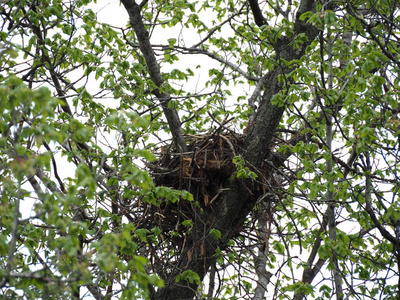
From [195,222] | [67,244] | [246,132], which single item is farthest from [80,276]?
[246,132]

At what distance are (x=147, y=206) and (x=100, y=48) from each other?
6.76ft

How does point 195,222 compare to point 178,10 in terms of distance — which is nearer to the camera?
point 195,222

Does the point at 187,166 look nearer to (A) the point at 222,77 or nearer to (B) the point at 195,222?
(B) the point at 195,222

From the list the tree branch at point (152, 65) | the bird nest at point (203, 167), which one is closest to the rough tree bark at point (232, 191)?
the tree branch at point (152, 65)

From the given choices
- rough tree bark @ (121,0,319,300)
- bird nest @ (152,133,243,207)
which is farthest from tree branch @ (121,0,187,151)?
bird nest @ (152,133,243,207)

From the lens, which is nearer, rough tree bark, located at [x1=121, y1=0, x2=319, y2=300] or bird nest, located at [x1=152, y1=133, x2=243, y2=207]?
rough tree bark, located at [x1=121, y1=0, x2=319, y2=300]

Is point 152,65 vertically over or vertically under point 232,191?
over

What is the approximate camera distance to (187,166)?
568 cm

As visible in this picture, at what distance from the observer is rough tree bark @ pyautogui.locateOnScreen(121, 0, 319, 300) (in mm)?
5527

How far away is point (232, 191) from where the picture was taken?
5719 mm

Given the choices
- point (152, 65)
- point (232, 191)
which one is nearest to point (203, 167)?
point (232, 191)

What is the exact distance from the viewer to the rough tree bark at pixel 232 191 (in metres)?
5.53

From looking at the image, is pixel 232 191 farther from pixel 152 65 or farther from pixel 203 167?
pixel 152 65

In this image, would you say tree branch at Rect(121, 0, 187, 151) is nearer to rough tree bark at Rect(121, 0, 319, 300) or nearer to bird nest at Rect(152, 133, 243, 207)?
rough tree bark at Rect(121, 0, 319, 300)
